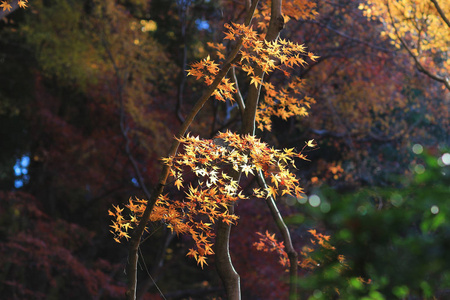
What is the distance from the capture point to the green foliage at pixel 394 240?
1.11 m

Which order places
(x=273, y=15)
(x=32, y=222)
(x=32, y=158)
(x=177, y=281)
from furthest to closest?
(x=177, y=281), (x=32, y=158), (x=32, y=222), (x=273, y=15)

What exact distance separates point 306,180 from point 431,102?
10.4 feet

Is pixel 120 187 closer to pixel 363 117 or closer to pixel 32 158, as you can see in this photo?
pixel 32 158

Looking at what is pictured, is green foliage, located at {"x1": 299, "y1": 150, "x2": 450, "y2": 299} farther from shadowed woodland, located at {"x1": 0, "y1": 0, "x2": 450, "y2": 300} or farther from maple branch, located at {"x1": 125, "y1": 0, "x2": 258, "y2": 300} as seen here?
shadowed woodland, located at {"x1": 0, "y1": 0, "x2": 450, "y2": 300}

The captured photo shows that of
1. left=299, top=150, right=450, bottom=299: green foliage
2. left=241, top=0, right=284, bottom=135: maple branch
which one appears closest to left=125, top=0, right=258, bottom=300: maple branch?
left=241, top=0, right=284, bottom=135: maple branch

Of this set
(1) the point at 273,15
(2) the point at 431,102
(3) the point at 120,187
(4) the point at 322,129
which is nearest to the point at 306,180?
(4) the point at 322,129

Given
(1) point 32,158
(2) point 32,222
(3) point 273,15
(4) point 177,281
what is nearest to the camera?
(3) point 273,15

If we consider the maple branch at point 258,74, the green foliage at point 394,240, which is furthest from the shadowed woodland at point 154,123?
the green foliage at point 394,240

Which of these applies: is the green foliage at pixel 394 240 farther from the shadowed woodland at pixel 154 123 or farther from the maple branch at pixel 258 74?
the shadowed woodland at pixel 154 123

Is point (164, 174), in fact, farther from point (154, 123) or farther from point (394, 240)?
point (154, 123)

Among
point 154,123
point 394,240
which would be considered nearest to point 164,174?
point 394,240

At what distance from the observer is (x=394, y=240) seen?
3.81 feet

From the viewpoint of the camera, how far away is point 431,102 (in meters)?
11.0

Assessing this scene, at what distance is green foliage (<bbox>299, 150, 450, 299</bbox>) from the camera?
1105 mm
